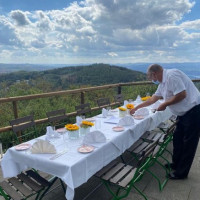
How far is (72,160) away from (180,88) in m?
1.68

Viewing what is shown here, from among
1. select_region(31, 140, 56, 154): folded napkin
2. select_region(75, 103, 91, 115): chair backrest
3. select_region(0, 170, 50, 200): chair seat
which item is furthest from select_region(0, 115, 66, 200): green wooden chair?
select_region(75, 103, 91, 115): chair backrest

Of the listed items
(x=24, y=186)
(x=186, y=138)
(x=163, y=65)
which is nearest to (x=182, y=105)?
(x=186, y=138)

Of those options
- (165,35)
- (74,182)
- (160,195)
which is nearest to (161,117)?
(160,195)

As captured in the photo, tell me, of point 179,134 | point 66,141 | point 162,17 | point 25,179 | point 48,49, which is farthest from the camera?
point 48,49

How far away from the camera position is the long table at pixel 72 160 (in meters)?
1.96

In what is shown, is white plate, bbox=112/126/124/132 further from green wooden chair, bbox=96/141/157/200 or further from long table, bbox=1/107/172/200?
green wooden chair, bbox=96/141/157/200

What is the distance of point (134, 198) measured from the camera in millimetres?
2637

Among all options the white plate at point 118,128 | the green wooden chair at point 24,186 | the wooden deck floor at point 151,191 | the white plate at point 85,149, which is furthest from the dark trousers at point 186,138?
the green wooden chair at point 24,186

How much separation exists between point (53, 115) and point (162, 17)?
635 cm

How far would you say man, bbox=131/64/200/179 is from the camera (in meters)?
2.80

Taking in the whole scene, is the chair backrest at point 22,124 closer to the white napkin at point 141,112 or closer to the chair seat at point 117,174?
the chair seat at point 117,174

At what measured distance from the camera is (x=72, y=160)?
2020 mm

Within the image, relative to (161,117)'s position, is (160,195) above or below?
below

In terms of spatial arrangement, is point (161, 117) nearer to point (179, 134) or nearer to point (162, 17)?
point (179, 134)
